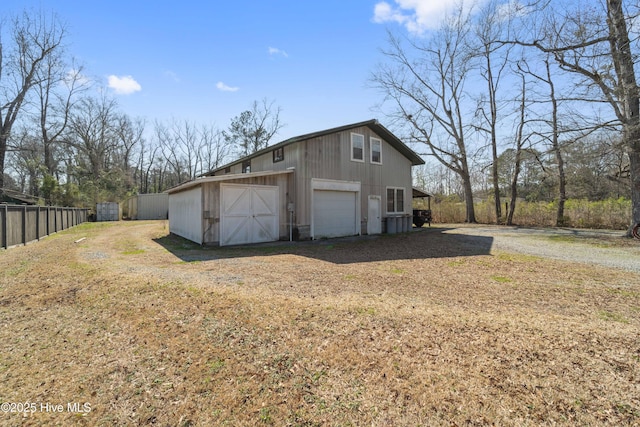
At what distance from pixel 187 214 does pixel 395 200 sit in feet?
34.2

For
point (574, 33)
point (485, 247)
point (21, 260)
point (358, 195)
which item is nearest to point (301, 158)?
point (358, 195)

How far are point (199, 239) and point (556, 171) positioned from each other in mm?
21859

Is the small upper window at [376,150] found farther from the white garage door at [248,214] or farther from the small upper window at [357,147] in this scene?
the white garage door at [248,214]

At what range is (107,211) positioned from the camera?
25203 mm

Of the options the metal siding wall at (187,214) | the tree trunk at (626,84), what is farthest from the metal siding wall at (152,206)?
the tree trunk at (626,84)

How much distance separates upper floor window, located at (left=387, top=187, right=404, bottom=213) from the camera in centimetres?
1567

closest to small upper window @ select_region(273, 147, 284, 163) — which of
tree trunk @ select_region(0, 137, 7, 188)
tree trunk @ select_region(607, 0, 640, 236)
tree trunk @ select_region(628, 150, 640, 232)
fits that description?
tree trunk @ select_region(607, 0, 640, 236)

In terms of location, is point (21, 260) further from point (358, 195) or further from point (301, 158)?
point (358, 195)

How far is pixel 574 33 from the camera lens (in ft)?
36.6

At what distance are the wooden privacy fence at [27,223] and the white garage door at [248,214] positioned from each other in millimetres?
6867

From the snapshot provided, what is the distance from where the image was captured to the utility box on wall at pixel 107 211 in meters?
24.9

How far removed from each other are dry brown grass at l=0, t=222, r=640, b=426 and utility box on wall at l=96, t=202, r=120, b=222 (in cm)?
2264

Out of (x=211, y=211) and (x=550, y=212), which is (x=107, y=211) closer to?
(x=211, y=211)

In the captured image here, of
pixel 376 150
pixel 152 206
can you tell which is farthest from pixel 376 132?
pixel 152 206
